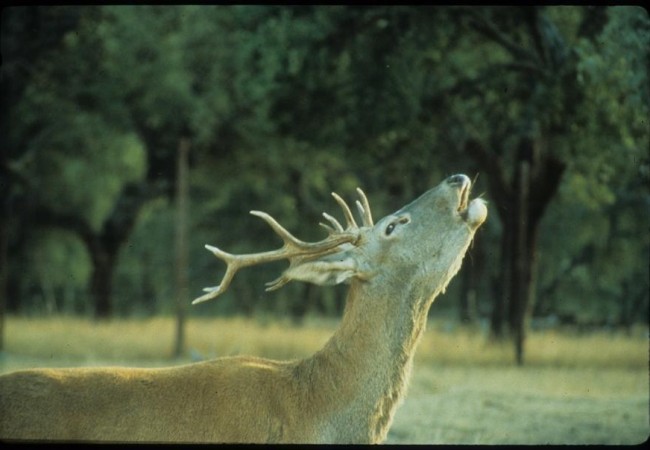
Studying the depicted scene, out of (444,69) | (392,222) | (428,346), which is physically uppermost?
(444,69)

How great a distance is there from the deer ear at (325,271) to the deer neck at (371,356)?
0.14 metres

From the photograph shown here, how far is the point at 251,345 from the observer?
57.7 ft

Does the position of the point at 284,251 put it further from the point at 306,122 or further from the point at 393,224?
the point at 306,122

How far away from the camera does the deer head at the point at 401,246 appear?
6.47 metres

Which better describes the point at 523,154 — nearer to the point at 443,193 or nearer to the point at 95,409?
the point at 443,193

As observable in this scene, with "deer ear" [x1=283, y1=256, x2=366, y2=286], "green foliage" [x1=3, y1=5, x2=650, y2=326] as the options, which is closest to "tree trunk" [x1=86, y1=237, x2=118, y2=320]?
"green foliage" [x1=3, y1=5, x2=650, y2=326]

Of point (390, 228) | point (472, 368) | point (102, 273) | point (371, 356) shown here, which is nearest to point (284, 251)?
point (390, 228)

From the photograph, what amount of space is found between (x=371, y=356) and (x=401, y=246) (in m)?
0.69

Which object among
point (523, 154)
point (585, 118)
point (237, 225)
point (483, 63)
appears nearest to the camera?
point (585, 118)

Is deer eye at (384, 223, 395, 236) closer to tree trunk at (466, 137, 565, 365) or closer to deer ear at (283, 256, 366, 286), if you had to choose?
deer ear at (283, 256, 366, 286)

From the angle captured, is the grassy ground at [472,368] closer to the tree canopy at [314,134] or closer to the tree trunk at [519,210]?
the tree trunk at [519,210]

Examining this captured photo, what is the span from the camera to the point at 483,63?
21.4 m

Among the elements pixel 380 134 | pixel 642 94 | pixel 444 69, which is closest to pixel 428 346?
pixel 380 134

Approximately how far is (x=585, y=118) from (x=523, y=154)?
280 centimetres
